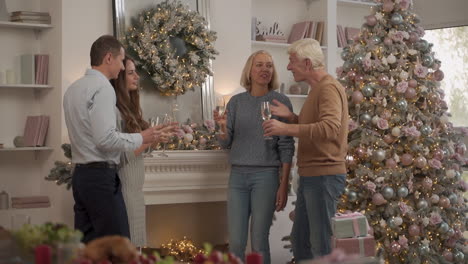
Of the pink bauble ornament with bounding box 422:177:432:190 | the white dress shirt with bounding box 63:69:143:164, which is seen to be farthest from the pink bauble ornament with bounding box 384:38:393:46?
the white dress shirt with bounding box 63:69:143:164

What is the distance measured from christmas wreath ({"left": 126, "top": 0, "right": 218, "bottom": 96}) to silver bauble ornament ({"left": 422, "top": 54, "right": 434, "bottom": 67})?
1585 millimetres

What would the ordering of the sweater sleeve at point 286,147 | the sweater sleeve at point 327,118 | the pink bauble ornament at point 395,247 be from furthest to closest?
Result: the pink bauble ornament at point 395,247
the sweater sleeve at point 286,147
the sweater sleeve at point 327,118

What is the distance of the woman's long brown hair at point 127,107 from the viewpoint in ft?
12.8

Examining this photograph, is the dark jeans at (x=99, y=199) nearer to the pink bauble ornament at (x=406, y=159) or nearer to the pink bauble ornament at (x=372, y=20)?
the pink bauble ornament at (x=406, y=159)

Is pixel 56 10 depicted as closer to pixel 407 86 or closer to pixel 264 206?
pixel 264 206

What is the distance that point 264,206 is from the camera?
15.0 ft

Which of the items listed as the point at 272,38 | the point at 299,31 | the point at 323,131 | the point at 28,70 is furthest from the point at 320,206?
the point at 299,31

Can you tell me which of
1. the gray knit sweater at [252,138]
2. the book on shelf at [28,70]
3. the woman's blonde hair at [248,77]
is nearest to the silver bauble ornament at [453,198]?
the gray knit sweater at [252,138]

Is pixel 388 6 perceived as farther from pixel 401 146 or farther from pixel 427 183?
pixel 427 183

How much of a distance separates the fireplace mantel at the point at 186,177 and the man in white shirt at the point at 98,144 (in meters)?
1.75

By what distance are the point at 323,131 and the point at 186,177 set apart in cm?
188

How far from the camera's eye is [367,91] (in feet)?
17.9

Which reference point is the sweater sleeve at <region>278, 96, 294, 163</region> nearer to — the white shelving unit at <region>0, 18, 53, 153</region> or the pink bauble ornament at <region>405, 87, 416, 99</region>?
the pink bauble ornament at <region>405, 87, 416, 99</region>

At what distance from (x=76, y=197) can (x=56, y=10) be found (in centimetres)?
219
